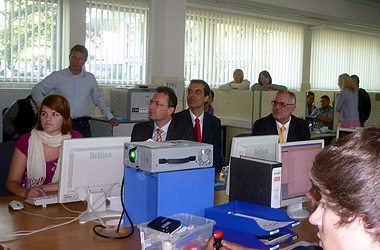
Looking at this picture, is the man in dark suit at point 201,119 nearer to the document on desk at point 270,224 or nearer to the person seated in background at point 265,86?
the document on desk at point 270,224

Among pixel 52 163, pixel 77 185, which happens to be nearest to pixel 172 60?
pixel 52 163

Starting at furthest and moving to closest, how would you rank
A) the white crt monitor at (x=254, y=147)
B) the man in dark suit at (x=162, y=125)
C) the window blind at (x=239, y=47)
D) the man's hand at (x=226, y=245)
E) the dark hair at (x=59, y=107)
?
the window blind at (x=239, y=47) < the man in dark suit at (x=162, y=125) < the dark hair at (x=59, y=107) < the white crt monitor at (x=254, y=147) < the man's hand at (x=226, y=245)

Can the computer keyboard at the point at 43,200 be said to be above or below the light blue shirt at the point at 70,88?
below

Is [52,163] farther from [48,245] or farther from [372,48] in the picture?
[372,48]

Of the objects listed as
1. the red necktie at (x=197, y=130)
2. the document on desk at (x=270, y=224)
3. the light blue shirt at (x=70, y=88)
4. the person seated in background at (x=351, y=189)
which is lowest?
the document on desk at (x=270, y=224)

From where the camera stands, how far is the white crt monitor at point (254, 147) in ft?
8.05

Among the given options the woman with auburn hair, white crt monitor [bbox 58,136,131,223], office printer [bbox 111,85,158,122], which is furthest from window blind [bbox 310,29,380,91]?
white crt monitor [bbox 58,136,131,223]

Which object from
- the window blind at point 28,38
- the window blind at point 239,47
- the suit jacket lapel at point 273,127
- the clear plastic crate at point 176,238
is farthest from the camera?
the window blind at point 239,47

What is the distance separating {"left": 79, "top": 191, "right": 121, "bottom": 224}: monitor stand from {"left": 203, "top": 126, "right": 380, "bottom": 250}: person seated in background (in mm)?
1590

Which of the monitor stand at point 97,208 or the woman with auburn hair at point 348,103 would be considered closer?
the monitor stand at point 97,208

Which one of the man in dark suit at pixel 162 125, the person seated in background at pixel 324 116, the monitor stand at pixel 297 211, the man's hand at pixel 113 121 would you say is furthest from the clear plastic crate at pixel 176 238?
the person seated in background at pixel 324 116

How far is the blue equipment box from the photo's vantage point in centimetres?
187

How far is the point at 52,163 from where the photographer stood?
111 inches

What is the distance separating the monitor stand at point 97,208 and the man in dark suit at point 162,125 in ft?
3.70
